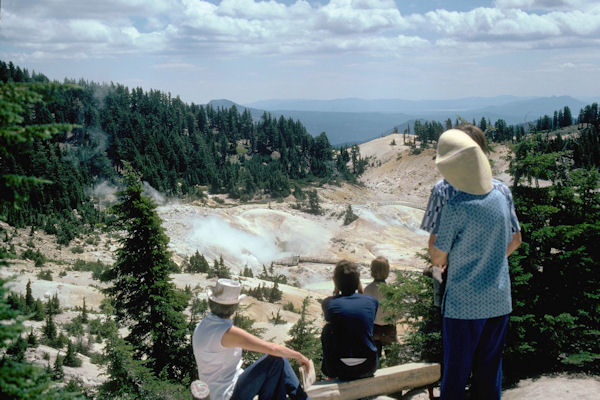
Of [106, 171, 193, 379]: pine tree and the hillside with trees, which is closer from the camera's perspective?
the hillside with trees

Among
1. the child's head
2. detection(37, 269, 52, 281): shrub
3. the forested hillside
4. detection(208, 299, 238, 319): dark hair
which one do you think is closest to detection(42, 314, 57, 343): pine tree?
detection(37, 269, 52, 281): shrub

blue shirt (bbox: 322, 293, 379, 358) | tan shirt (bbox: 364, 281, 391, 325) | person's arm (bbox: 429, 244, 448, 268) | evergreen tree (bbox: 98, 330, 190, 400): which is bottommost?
evergreen tree (bbox: 98, 330, 190, 400)

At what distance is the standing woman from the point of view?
3.20 m

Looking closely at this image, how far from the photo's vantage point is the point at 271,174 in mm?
80312

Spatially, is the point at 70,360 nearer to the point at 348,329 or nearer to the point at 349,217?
the point at 348,329

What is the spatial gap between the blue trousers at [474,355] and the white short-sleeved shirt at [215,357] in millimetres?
1850

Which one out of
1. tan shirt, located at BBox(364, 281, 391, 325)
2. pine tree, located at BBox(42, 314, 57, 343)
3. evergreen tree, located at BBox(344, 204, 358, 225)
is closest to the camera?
tan shirt, located at BBox(364, 281, 391, 325)

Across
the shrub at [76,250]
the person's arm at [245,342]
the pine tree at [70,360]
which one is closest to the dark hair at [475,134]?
the person's arm at [245,342]

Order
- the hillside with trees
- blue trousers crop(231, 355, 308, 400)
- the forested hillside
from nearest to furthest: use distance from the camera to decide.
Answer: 1. the hillside with trees
2. blue trousers crop(231, 355, 308, 400)
3. the forested hillside

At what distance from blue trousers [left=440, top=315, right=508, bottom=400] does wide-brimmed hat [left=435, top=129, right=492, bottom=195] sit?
39.2 inches

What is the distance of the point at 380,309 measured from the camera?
6309mm

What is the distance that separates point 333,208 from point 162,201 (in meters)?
23.1

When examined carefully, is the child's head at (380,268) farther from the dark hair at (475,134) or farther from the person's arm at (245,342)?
the dark hair at (475,134)

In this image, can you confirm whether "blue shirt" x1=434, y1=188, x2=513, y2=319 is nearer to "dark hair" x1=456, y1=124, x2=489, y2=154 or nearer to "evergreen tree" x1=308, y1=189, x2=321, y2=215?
"dark hair" x1=456, y1=124, x2=489, y2=154
